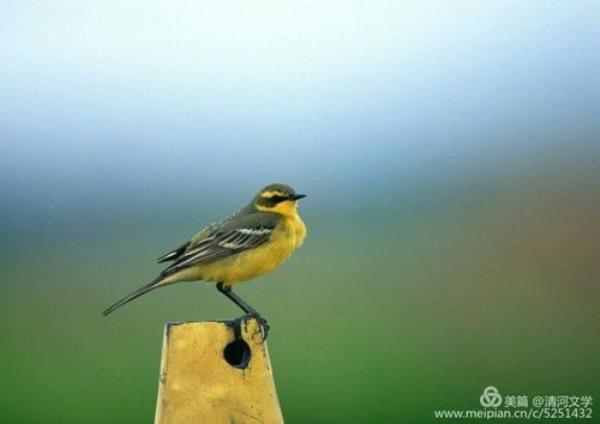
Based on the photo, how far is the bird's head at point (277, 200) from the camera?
331 inches

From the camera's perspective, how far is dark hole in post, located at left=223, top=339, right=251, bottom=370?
572 cm

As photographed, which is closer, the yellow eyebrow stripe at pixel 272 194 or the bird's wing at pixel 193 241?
the bird's wing at pixel 193 241

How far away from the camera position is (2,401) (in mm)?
12383

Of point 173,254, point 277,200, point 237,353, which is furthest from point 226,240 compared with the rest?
point 237,353

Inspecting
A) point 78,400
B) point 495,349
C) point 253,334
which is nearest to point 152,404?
point 78,400

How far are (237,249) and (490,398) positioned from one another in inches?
138

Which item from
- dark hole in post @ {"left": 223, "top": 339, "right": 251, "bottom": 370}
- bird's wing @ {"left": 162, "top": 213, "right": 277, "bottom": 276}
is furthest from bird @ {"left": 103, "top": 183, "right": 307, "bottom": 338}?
dark hole in post @ {"left": 223, "top": 339, "right": 251, "bottom": 370}

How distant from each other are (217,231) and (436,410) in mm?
3538

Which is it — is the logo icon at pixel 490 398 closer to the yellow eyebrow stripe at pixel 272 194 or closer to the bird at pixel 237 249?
the bird at pixel 237 249

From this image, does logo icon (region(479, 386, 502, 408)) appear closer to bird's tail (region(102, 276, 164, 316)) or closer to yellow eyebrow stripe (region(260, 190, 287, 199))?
yellow eyebrow stripe (region(260, 190, 287, 199))

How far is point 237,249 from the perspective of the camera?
7922 mm

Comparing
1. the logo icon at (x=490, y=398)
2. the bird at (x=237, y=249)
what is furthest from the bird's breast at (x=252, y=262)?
the logo icon at (x=490, y=398)

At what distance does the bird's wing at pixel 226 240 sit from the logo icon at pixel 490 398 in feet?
10.1

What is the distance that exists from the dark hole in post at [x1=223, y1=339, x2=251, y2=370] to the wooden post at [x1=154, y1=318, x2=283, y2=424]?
→ 18 millimetres
